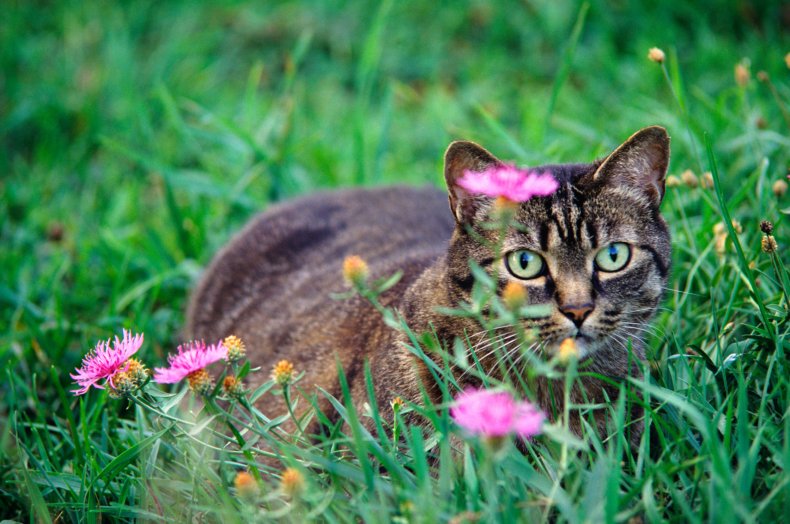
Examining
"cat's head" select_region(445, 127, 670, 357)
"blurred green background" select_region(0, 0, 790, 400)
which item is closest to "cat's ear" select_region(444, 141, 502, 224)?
"cat's head" select_region(445, 127, 670, 357)

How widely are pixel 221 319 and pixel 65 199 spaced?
1696 mm

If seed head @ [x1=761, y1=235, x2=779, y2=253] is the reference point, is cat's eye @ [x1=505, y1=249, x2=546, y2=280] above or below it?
below

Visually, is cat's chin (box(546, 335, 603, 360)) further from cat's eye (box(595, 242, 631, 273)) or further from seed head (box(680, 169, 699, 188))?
seed head (box(680, 169, 699, 188))

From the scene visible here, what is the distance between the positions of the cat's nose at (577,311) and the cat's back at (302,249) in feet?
2.96

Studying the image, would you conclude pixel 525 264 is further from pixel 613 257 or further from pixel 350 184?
pixel 350 184

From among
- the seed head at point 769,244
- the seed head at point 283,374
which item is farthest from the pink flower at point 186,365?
the seed head at point 769,244

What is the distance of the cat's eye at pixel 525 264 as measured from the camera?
6.28ft

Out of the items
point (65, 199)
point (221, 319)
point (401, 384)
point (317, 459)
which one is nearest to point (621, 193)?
point (401, 384)

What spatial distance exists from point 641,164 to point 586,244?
1.03 feet

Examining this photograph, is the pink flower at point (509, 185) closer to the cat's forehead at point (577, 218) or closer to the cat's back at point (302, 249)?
the cat's forehead at point (577, 218)

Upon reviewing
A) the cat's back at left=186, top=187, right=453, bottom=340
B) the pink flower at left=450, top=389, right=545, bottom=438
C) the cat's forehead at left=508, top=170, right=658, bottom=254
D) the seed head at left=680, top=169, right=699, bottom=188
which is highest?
A: the seed head at left=680, top=169, right=699, bottom=188

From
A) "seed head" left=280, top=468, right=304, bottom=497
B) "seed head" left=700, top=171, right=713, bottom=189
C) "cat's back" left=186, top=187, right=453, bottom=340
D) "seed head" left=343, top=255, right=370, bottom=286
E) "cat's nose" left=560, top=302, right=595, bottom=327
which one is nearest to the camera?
"seed head" left=280, top=468, right=304, bottom=497

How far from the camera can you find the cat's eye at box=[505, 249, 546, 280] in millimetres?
1915

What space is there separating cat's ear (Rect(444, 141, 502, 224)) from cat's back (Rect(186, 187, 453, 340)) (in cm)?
62
